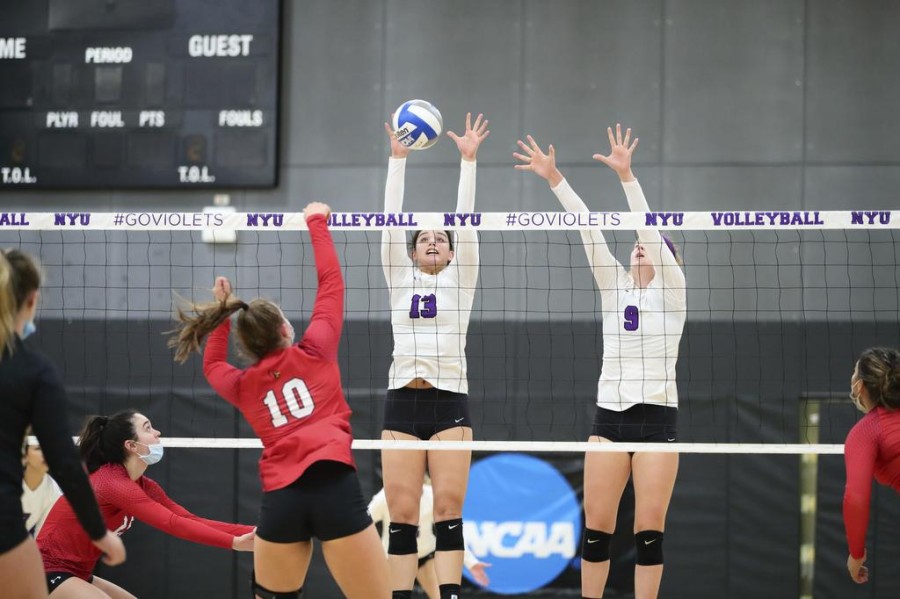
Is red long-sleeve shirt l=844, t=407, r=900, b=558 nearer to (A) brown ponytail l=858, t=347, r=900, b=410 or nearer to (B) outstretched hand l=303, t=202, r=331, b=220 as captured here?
(A) brown ponytail l=858, t=347, r=900, b=410

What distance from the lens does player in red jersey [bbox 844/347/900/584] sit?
16.1ft

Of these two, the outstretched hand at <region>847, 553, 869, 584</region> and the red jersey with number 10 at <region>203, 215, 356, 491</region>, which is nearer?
the red jersey with number 10 at <region>203, 215, 356, 491</region>

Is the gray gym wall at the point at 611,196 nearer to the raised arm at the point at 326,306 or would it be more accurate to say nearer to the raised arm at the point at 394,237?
the raised arm at the point at 394,237

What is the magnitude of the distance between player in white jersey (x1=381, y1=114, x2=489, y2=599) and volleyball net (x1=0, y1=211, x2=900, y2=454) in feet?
10.4

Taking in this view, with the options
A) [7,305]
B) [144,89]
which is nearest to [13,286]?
[7,305]

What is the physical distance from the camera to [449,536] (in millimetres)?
5625

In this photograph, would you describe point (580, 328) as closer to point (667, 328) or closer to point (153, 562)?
point (667, 328)

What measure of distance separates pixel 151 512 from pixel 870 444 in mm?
3458

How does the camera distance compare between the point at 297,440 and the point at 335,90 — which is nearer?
the point at 297,440

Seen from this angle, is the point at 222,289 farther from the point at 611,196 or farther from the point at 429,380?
the point at 611,196

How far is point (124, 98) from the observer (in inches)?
384

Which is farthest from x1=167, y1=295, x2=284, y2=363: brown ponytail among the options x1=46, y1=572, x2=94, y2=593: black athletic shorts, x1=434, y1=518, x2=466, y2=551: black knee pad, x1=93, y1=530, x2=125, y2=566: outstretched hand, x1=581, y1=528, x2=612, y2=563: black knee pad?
x1=581, y1=528, x2=612, y2=563: black knee pad

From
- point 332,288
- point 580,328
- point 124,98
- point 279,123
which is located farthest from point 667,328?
point 124,98

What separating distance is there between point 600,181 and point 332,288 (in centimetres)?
583
